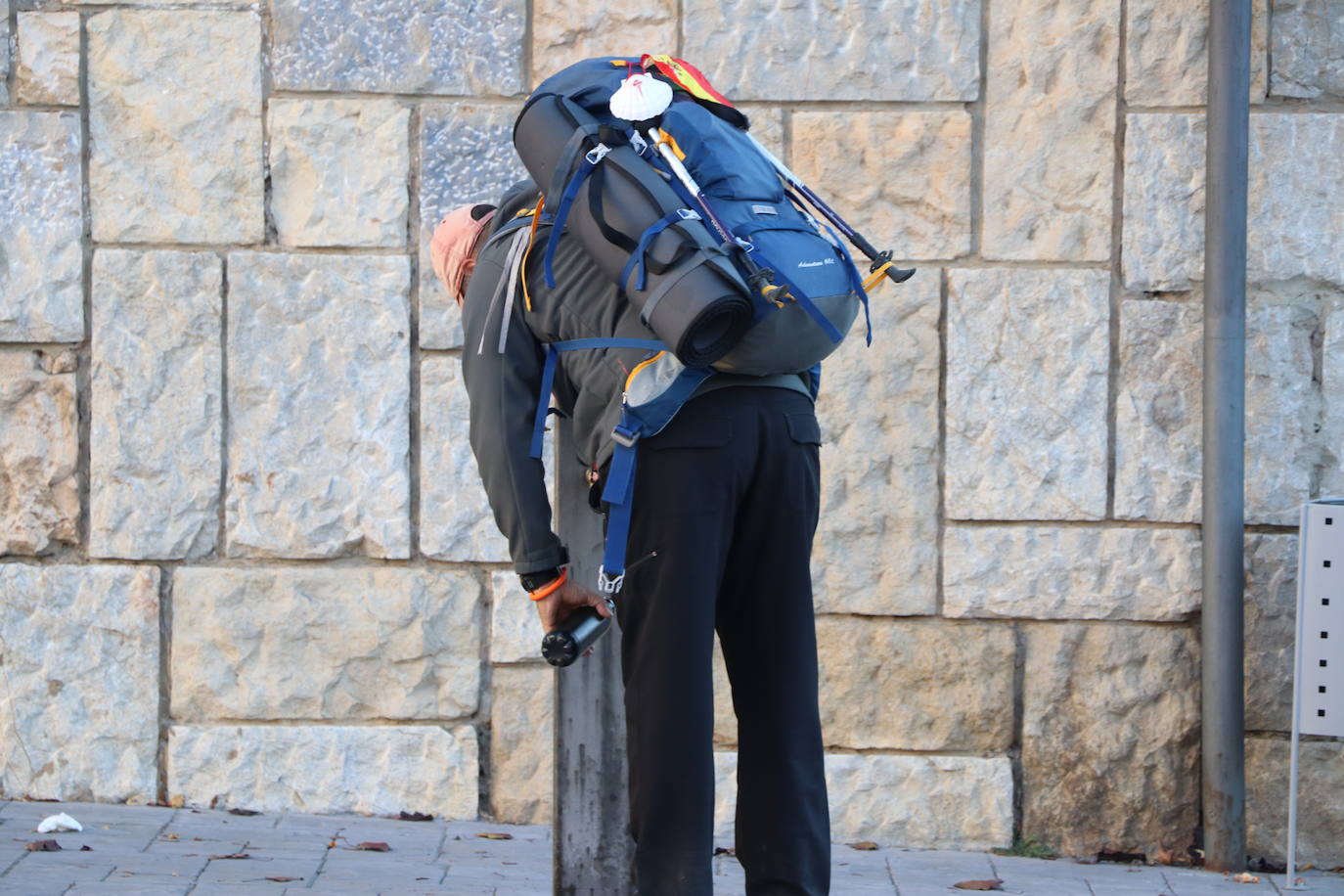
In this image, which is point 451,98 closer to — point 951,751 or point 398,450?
point 398,450

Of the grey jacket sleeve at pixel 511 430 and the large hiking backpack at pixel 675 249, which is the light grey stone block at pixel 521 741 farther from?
the large hiking backpack at pixel 675 249

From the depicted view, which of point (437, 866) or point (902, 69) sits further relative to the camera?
point (902, 69)

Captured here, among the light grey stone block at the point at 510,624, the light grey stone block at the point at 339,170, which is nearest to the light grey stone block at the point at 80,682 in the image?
the light grey stone block at the point at 510,624

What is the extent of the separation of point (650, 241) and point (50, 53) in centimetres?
265

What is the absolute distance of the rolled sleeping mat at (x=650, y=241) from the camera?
241cm

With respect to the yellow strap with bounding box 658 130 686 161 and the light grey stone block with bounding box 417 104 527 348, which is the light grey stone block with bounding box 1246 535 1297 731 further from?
the yellow strap with bounding box 658 130 686 161

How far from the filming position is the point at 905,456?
14.2ft

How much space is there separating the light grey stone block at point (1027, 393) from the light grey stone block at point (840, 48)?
22.1 inches

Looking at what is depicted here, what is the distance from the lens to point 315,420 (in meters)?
4.36

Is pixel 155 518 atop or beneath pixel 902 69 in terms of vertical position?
beneath

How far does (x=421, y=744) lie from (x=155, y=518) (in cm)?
100

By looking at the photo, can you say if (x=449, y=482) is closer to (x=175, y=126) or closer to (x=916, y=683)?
(x=175, y=126)

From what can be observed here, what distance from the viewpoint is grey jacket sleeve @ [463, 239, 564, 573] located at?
2.71 m

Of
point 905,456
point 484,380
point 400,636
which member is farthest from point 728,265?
point 400,636
